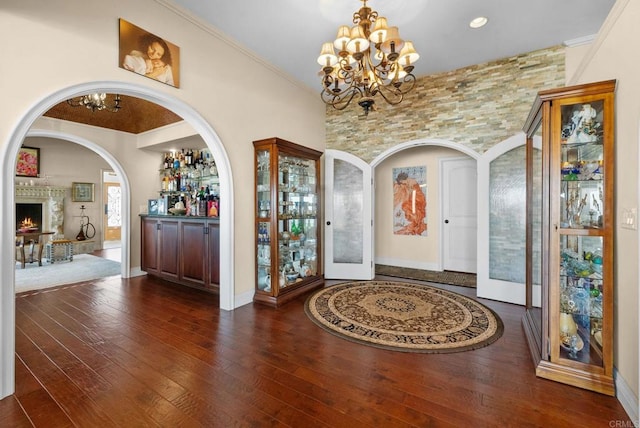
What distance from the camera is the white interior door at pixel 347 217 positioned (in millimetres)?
4891

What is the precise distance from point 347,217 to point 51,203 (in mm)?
7980

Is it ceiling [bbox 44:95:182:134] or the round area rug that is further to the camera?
ceiling [bbox 44:95:182:134]

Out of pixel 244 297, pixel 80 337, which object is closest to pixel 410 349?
pixel 244 297

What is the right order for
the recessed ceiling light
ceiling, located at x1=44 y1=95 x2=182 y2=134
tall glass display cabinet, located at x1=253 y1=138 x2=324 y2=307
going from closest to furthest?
the recessed ceiling light
tall glass display cabinet, located at x1=253 y1=138 x2=324 y2=307
ceiling, located at x1=44 y1=95 x2=182 y2=134

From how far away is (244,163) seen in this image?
3.71 metres

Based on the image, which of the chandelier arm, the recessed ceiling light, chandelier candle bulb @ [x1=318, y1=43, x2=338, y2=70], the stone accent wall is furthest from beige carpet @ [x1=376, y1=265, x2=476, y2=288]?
chandelier candle bulb @ [x1=318, y1=43, x2=338, y2=70]

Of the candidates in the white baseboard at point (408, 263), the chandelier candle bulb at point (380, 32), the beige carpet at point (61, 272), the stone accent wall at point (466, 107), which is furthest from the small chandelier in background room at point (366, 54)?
the beige carpet at point (61, 272)

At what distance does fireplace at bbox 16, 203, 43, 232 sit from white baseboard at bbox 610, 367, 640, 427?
10299 mm

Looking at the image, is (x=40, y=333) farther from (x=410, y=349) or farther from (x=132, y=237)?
(x=410, y=349)

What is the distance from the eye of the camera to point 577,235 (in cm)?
207

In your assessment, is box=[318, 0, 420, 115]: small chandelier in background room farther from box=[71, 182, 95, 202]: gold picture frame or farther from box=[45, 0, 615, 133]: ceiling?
box=[71, 182, 95, 202]: gold picture frame

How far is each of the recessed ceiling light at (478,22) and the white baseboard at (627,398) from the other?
3.37 meters

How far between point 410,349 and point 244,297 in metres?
2.16

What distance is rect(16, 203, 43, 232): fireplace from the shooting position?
23.0 feet
